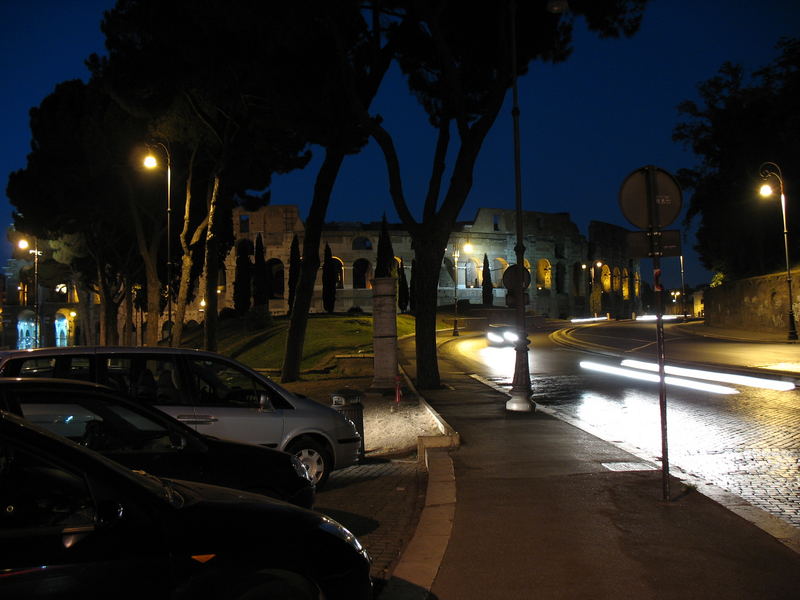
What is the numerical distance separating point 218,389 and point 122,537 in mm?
5052

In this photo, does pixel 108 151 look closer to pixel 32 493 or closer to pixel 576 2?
pixel 576 2

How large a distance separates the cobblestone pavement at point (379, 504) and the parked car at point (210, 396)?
0.48 m

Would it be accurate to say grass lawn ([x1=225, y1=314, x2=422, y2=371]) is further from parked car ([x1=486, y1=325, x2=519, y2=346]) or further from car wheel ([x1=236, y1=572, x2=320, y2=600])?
car wheel ([x1=236, y1=572, x2=320, y2=600])

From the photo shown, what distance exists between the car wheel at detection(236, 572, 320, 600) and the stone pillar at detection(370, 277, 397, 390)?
1428cm

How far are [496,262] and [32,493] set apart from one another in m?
75.8

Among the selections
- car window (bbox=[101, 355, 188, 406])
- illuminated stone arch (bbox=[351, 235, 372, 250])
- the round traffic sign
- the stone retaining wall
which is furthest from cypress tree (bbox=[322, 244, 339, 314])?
the round traffic sign

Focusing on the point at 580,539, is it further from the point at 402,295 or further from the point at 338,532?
the point at 402,295

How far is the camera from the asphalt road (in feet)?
23.8

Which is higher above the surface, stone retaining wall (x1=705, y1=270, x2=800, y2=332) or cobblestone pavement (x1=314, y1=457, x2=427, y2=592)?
stone retaining wall (x1=705, y1=270, x2=800, y2=332)

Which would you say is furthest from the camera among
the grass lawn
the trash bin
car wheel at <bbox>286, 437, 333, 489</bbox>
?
the grass lawn

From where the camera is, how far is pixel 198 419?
6.83 metres

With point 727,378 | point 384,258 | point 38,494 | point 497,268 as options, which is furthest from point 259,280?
point 38,494

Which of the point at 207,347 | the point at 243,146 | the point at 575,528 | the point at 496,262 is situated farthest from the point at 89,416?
the point at 496,262

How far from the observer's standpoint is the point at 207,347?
78.6ft
